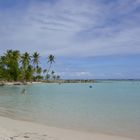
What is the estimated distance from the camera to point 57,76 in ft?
510

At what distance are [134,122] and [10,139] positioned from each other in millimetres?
9153

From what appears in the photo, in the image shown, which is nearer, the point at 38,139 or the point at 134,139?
the point at 38,139

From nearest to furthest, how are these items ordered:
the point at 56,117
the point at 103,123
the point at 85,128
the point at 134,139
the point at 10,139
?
the point at 10,139 → the point at 134,139 → the point at 85,128 → the point at 103,123 → the point at 56,117

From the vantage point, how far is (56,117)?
18203 millimetres

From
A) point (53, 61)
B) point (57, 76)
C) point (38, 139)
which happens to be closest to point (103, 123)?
point (38, 139)

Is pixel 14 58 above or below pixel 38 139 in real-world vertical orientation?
above

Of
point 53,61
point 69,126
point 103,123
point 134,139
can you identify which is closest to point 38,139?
point 134,139

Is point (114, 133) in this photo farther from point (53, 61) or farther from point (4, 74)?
point (53, 61)

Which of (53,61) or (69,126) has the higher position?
(53,61)

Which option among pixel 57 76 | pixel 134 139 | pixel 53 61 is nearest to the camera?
pixel 134 139

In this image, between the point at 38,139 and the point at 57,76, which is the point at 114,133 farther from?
the point at 57,76

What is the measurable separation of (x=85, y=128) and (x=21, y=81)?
88.3m

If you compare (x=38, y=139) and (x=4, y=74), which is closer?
(x=38, y=139)

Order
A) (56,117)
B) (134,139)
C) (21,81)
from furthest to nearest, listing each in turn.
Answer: (21,81)
(56,117)
(134,139)
